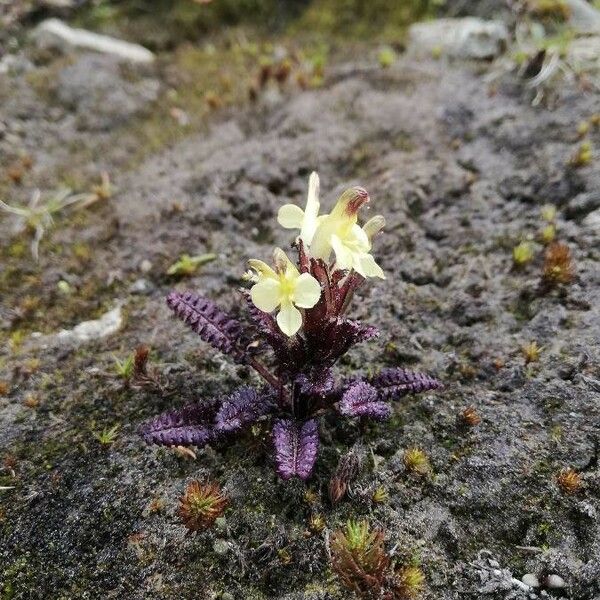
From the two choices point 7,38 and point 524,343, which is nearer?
point 524,343

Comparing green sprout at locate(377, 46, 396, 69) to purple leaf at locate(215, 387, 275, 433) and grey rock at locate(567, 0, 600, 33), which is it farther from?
purple leaf at locate(215, 387, 275, 433)

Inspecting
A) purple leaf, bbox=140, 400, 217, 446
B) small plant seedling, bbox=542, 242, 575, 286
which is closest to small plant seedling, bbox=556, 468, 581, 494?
small plant seedling, bbox=542, 242, 575, 286

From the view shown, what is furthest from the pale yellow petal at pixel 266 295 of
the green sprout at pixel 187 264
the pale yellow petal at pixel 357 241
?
the green sprout at pixel 187 264

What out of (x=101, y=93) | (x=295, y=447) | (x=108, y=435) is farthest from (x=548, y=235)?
(x=101, y=93)

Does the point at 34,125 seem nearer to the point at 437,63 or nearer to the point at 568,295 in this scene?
the point at 437,63

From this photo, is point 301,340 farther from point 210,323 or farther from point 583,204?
point 583,204

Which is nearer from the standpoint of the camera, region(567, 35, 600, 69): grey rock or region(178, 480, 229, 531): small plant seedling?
region(178, 480, 229, 531): small plant seedling

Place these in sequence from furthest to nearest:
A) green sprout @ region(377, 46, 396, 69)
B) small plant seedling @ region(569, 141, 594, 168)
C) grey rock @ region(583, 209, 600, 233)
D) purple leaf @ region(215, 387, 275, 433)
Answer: green sprout @ region(377, 46, 396, 69), small plant seedling @ region(569, 141, 594, 168), grey rock @ region(583, 209, 600, 233), purple leaf @ region(215, 387, 275, 433)

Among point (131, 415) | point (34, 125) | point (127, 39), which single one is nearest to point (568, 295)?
point (131, 415)
